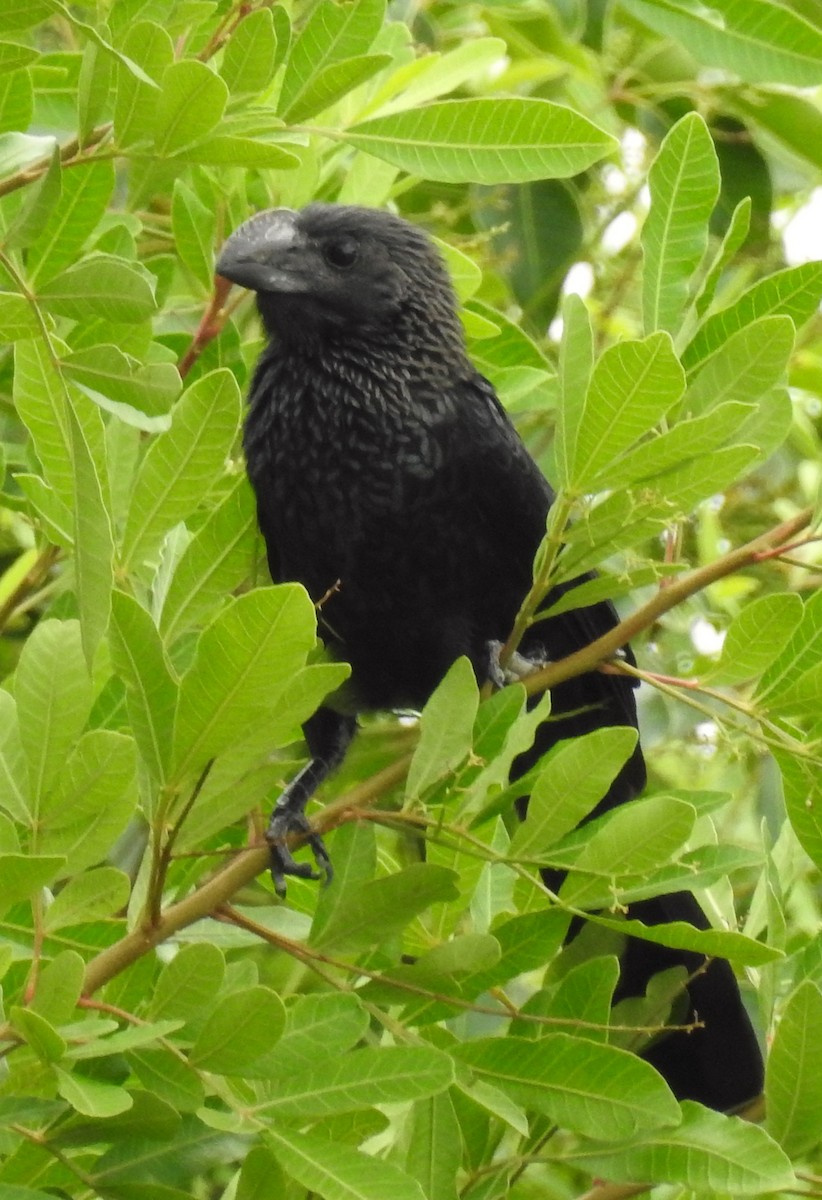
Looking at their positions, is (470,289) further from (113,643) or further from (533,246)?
(113,643)

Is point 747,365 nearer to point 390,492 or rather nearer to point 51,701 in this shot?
point 51,701

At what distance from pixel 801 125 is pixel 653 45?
1.32 feet

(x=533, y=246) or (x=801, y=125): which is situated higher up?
(x=801, y=125)

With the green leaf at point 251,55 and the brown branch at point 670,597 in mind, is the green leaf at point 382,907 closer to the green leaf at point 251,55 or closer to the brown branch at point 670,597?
the brown branch at point 670,597

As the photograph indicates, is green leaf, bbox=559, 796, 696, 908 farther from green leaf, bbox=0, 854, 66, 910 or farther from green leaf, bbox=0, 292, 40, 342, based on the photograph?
green leaf, bbox=0, 292, 40, 342

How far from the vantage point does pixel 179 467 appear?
2066 mm

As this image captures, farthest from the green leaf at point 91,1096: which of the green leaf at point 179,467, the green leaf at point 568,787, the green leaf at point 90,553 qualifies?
the green leaf at point 179,467

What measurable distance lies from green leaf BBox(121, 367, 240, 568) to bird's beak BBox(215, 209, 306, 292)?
0.69 m

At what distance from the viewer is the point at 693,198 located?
2146mm

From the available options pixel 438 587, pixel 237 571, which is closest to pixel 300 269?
pixel 438 587

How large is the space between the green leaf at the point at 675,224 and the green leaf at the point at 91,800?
89 centimetres

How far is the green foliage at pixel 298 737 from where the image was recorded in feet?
5.63

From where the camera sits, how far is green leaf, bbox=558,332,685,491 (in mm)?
1826

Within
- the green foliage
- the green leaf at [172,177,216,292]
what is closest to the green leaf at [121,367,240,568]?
the green foliage
